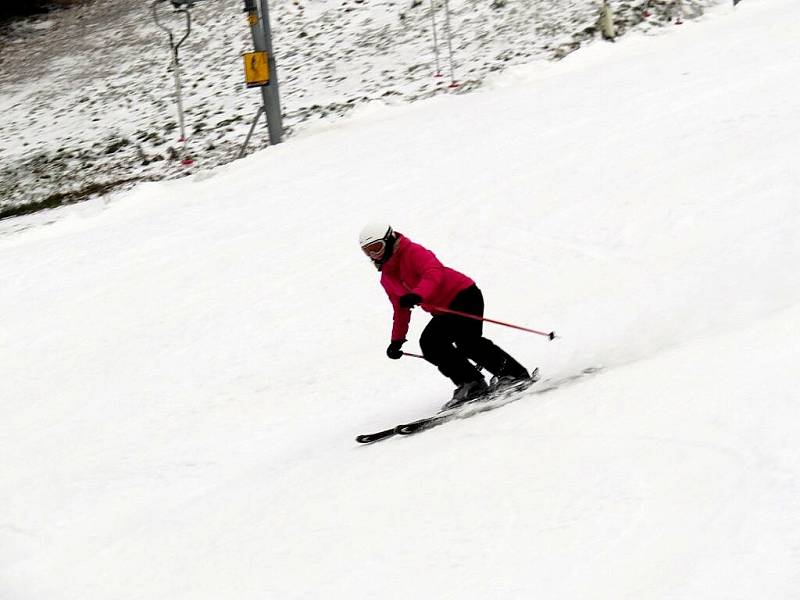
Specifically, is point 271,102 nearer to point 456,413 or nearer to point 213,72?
point 213,72

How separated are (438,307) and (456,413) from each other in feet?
2.41

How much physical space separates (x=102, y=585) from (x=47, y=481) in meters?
2.04

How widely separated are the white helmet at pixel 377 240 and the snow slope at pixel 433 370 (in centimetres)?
123

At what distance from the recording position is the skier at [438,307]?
254 inches

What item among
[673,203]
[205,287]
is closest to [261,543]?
[205,287]

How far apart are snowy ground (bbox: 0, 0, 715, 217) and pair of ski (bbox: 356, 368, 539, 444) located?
1199 centimetres

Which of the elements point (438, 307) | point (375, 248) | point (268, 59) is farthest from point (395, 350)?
point (268, 59)

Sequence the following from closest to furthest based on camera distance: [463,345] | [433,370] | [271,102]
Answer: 1. [463,345]
2. [433,370]
3. [271,102]

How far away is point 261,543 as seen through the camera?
5.42 meters

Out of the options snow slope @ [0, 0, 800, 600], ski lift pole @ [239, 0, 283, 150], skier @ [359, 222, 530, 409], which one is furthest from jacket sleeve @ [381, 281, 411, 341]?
ski lift pole @ [239, 0, 283, 150]

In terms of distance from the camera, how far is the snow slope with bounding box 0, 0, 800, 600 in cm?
467

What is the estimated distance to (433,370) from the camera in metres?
8.38

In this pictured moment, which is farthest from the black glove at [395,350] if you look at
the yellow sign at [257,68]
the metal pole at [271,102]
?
the metal pole at [271,102]

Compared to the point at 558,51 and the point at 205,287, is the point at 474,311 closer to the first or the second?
the point at 205,287
